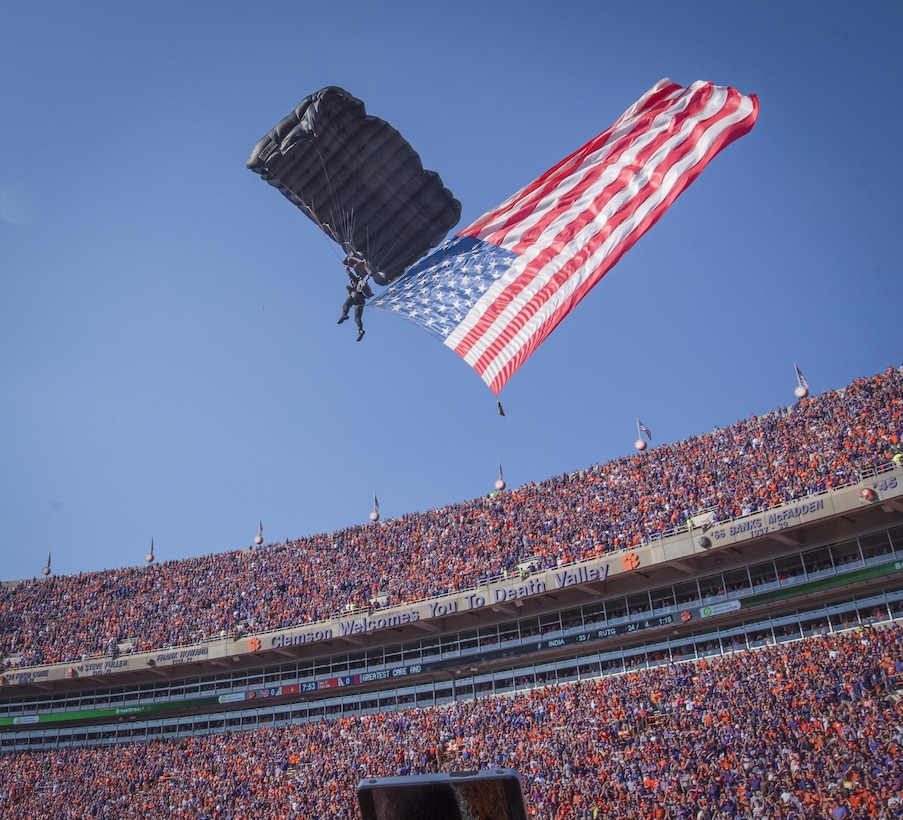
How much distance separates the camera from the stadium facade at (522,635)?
25453 mm

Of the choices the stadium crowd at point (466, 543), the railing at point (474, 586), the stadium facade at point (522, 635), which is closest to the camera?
the railing at point (474, 586)

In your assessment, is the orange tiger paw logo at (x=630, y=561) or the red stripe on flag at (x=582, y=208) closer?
the red stripe on flag at (x=582, y=208)

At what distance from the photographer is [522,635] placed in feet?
107

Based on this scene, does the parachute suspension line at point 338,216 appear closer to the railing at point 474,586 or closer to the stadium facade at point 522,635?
the railing at point 474,586

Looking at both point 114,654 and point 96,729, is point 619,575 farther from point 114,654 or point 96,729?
point 96,729

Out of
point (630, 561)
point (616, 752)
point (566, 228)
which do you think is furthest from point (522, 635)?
point (566, 228)

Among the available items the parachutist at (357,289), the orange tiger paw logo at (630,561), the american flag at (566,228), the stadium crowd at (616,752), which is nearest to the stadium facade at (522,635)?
the orange tiger paw logo at (630,561)

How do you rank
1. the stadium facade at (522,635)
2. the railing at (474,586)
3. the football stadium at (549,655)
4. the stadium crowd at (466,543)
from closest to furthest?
the football stadium at (549,655) < the railing at (474,586) < the stadium facade at (522,635) < the stadium crowd at (466,543)

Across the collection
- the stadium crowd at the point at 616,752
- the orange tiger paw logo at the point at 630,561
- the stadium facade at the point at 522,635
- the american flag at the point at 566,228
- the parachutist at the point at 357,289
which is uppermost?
the parachutist at the point at 357,289

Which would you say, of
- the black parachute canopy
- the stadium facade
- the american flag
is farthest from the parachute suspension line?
the american flag

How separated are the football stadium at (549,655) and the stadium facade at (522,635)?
97mm

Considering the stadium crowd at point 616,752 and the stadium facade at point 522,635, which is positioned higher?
the stadium facade at point 522,635

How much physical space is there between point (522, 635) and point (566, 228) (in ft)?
80.4

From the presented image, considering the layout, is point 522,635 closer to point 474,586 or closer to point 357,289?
point 474,586
